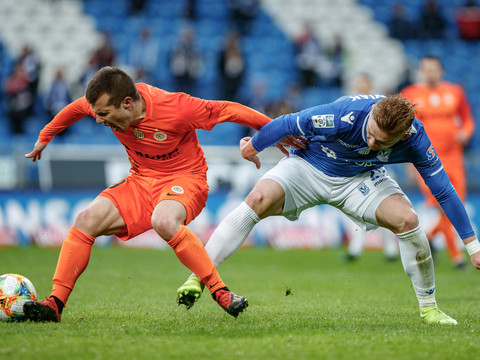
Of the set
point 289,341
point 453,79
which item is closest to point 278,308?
point 289,341

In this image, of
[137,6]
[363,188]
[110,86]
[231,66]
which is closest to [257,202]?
[363,188]

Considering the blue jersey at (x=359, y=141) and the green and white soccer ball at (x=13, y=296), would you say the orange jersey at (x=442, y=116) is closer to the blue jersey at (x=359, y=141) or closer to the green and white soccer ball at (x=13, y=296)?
the blue jersey at (x=359, y=141)

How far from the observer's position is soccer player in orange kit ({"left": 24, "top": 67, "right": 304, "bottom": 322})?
4.91 m

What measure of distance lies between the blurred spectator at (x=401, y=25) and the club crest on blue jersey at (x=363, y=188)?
14.9 meters

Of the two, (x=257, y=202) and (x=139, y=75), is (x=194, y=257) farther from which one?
(x=139, y=75)

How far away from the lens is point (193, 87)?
1767 cm

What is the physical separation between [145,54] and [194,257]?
13.6 metres

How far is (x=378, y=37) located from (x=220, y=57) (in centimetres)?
557

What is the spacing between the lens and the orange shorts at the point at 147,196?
516 cm

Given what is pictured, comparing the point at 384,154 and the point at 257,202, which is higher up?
the point at 384,154

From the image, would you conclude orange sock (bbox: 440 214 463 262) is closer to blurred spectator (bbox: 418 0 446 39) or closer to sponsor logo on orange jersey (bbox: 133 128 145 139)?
sponsor logo on orange jersey (bbox: 133 128 145 139)

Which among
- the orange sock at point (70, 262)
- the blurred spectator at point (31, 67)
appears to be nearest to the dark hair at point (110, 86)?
A: the orange sock at point (70, 262)

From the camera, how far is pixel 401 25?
63.8 ft

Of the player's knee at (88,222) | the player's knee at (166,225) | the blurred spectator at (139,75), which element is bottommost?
the blurred spectator at (139,75)
